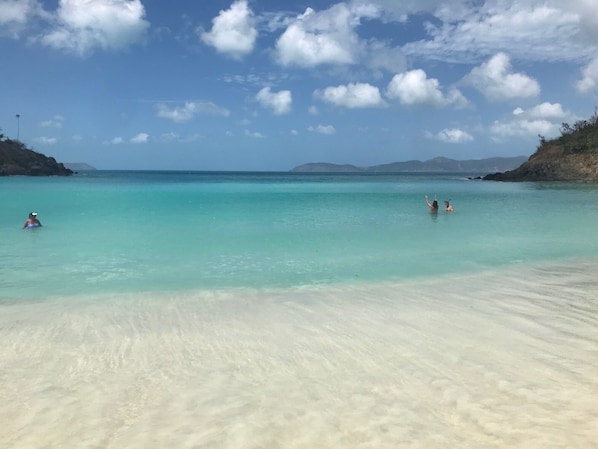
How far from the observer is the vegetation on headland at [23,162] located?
9681 centimetres

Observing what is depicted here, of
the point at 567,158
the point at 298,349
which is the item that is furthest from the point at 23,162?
the point at 298,349

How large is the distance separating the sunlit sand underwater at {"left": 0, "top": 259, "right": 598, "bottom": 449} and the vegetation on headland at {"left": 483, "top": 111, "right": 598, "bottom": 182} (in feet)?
204

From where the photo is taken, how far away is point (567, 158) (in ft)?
212

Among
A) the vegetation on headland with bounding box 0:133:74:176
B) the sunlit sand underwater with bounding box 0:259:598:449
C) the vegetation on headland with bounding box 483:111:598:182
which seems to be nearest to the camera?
the sunlit sand underwater with bounding box 0:259:598:449

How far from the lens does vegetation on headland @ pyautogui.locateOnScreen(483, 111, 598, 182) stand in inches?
2435

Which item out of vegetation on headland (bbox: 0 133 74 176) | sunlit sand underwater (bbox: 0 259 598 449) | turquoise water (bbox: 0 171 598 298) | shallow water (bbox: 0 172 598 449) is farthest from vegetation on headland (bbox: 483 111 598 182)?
vegetation on headland (bbox: 0 133 74 176)

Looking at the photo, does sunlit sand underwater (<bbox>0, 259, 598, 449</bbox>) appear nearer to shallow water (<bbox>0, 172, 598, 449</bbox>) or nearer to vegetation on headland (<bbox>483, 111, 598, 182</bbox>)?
shallow water (<bbox>0, 172, 598, 449</bbox>)

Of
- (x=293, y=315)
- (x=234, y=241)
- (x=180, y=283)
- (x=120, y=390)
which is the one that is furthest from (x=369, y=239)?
(x=120, y=390)

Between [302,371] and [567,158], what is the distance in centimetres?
7046

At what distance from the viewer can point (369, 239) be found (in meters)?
17.3

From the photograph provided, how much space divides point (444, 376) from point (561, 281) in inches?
249

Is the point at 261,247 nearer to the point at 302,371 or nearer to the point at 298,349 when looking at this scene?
the point at 298,349

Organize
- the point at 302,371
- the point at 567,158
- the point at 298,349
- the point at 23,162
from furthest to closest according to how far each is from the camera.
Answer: the point at 23,162 → the point at 567,158 → the point at 298,349 → the point at 302,371

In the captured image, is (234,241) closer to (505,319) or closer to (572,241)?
(505,319)
